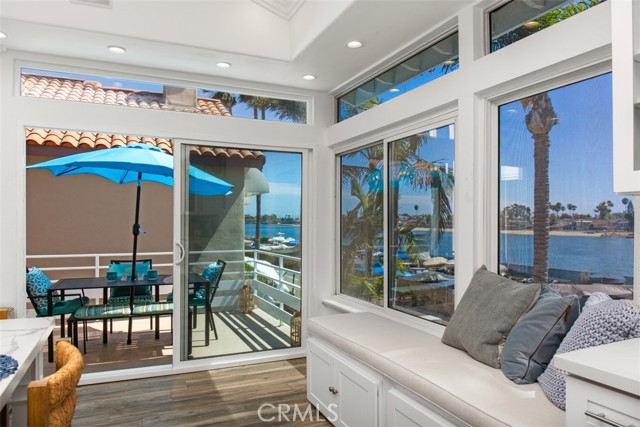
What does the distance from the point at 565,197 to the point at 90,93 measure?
11.8 ft

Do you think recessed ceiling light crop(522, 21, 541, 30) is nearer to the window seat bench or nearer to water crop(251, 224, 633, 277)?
water crop(251, 224, 633, 277)

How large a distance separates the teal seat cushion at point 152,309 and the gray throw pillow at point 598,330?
3.85 metres

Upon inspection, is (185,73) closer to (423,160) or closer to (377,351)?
(423,160)

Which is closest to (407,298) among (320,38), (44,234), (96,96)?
(320,38)

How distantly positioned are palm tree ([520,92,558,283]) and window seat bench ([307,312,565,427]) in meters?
0.65

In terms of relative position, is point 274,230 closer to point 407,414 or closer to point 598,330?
point 407,414

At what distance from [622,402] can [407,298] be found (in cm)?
225

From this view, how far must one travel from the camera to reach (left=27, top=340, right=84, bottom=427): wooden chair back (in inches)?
51.3

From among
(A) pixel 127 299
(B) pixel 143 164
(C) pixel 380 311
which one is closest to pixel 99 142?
(B) pixel 143 164

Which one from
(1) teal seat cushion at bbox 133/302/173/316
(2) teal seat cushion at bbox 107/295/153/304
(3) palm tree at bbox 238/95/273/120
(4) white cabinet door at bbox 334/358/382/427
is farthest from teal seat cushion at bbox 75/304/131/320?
(4) white cabinet door at bbox 334/358/382/427

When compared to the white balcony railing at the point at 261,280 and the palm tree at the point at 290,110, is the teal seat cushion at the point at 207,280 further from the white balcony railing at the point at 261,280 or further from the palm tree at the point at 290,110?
the palm tree at the point at 290,110

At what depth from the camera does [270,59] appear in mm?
3625

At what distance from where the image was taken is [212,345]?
4.12 m

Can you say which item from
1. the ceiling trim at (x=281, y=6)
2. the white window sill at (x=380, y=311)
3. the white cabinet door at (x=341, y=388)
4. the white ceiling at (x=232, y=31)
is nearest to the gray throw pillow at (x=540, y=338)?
the white cabinet door at (x=341, y=388)
